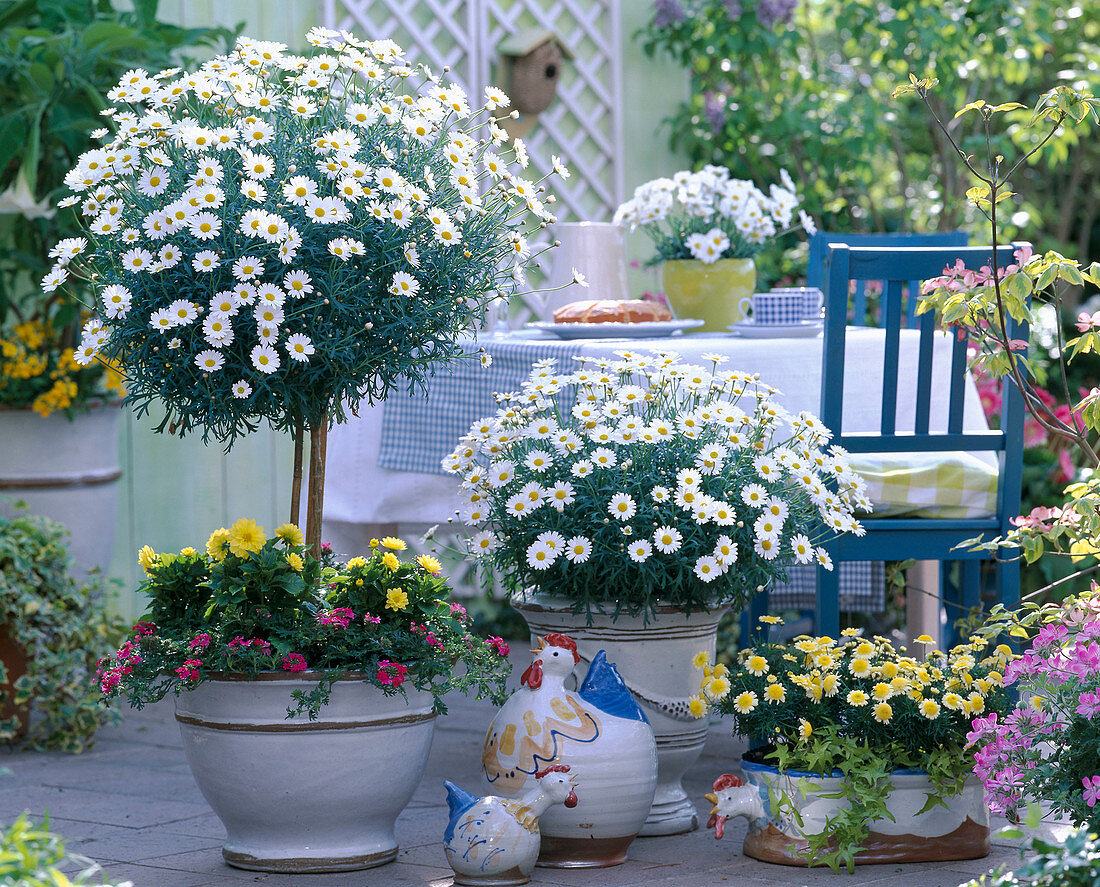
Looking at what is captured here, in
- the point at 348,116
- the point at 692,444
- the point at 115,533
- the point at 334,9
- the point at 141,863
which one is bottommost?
the point at 141,863

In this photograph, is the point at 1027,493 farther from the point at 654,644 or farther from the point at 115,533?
the point at 115,533

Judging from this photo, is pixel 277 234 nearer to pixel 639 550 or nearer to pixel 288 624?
pixel 288 624

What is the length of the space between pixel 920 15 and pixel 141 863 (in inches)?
144

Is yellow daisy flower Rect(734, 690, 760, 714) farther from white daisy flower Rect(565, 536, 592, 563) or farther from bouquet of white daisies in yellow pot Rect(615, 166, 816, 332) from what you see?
bouquet of white daisies in yellow pot Rect(615, 166, 816, 332)

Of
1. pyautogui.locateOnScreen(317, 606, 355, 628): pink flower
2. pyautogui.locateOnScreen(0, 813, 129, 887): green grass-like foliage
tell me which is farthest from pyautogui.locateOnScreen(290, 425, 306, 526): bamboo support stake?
pyautogui.locateOnScreen(0, 813, 129, 887): green grass-like foliage

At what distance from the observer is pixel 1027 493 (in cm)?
385

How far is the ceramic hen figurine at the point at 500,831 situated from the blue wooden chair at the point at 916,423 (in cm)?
67

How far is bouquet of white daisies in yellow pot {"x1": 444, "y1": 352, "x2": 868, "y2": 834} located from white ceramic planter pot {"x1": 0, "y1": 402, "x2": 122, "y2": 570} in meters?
1.45

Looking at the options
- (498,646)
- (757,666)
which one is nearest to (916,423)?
(757,666)

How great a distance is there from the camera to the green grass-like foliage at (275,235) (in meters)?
1.96

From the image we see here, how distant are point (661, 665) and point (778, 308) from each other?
0.92 meters

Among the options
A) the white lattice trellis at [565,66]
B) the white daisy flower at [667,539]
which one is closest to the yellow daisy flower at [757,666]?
the white daisy flower at [667,539]

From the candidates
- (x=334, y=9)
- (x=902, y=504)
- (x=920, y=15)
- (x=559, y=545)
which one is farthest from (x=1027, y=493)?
(x=334, y=9)

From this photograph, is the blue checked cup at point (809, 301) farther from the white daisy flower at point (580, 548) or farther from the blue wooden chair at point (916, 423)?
the white daisy flower at point (580, 548)
